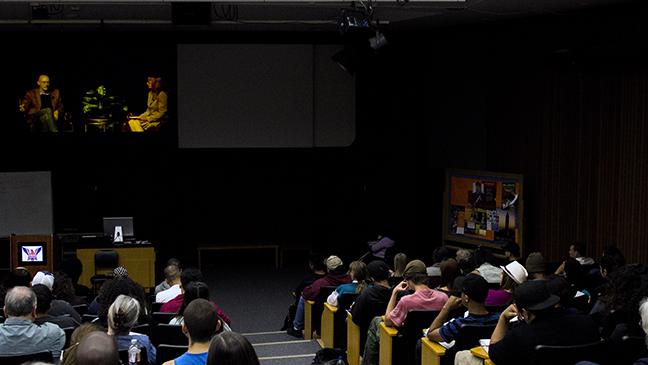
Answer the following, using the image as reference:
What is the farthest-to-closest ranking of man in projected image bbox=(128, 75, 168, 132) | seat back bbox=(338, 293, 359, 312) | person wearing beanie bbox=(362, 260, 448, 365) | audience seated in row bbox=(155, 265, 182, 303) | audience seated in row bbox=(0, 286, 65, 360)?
man in projected image bbox=(128, 75, 168, 132) → seat back bbox=(338, 293, 359, 312) → audience seated in row bbox=(155, 265, 182, 303) → person wearing beanie bbox=(362, 260, 448, 365) → audience seated in row bbox=(0, 286, 65, 360)

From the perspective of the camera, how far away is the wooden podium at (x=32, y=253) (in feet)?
40.2

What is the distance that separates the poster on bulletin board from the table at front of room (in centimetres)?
473

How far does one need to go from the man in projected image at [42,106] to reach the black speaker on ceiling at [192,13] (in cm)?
479

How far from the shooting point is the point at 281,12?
39.5ft

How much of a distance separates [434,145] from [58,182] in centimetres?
646

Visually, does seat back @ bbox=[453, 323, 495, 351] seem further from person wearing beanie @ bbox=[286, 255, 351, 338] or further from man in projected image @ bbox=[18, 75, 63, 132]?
man in projected image @ bbox=[18, 75, 63, 132]

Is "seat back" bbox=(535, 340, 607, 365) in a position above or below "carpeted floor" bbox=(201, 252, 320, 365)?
above

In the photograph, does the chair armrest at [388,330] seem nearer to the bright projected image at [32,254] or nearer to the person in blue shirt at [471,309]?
the person in blue shirt at [471,309]

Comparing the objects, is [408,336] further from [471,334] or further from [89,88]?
[89,88]

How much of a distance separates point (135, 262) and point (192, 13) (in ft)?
13.7

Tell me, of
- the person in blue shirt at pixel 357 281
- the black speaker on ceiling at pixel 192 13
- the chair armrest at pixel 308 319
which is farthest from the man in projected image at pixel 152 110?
the person in blue shirt at pixel 357 281

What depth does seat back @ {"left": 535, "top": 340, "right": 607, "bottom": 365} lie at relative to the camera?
181 inches

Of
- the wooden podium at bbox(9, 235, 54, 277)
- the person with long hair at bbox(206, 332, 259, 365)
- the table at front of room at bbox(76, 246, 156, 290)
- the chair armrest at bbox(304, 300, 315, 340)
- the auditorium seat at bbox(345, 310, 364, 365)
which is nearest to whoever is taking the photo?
the person with long hair at bbox(206, 332, 259, 365)

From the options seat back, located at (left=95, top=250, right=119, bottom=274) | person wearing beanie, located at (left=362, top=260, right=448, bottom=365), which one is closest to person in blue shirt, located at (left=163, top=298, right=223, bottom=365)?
person wearing beanie, located at (left=362, top=260, right=448, bottom=365)
